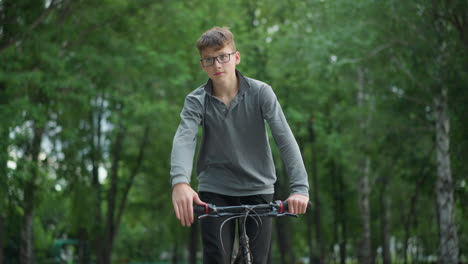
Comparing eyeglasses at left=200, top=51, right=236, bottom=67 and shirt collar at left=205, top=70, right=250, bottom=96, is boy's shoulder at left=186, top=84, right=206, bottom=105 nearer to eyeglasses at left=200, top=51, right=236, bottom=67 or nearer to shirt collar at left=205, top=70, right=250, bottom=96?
shirt collar at left=205, top=70, right=250, bottom=96

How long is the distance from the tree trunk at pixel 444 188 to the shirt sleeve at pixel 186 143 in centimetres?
1147

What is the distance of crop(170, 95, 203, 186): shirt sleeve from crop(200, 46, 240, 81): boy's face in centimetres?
20

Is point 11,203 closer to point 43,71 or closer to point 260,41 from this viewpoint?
point 43,71

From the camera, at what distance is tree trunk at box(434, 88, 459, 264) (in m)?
14.0

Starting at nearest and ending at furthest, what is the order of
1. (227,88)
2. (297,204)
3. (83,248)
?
(297,204) < (227,88) < (83,248)

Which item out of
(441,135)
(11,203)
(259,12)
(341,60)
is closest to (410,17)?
(341,60)

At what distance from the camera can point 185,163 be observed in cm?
304

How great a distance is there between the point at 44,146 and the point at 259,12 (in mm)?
10402

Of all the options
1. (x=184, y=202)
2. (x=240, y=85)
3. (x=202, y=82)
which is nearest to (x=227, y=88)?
(x=240, y=85)

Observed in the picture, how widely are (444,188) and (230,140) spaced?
40.5 ft

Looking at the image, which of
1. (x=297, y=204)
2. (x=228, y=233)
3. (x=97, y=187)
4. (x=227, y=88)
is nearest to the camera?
(x=297, y=204)

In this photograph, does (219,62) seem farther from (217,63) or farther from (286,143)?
(286,143)

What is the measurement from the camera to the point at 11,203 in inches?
439

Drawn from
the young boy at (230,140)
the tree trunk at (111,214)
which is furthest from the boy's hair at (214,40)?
the tree trunk at (111,214)
